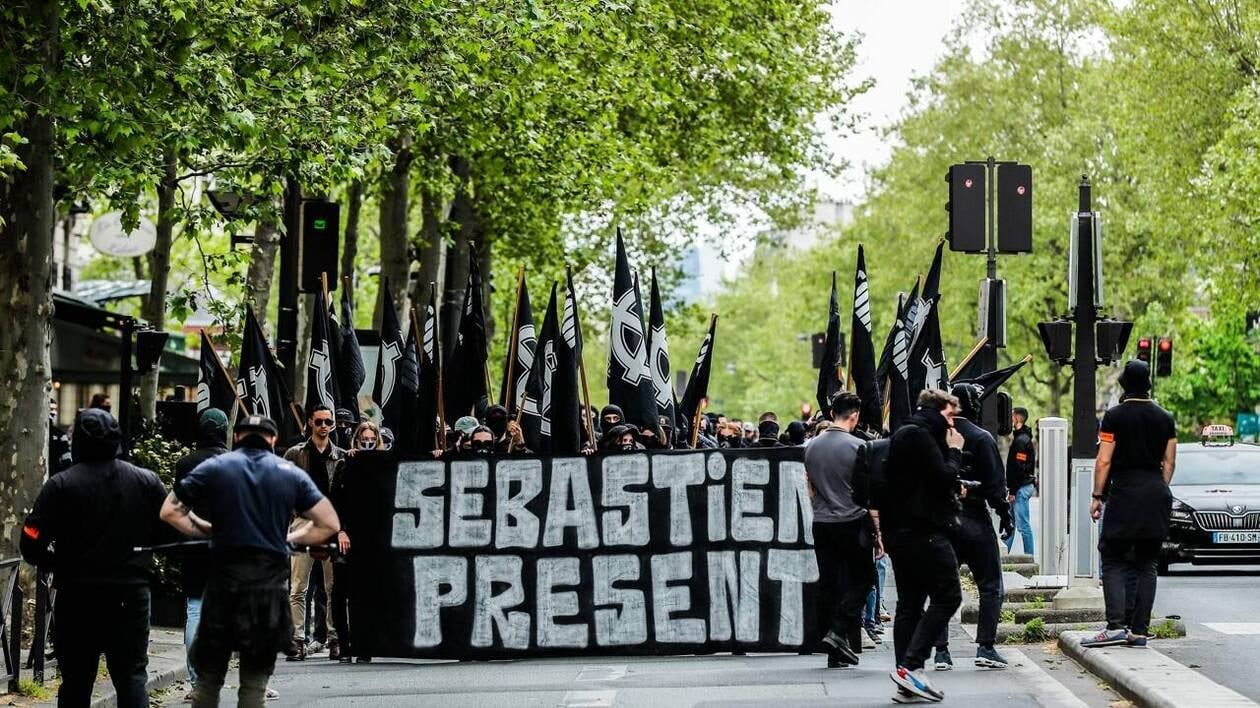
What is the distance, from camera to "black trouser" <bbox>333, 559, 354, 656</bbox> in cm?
1459

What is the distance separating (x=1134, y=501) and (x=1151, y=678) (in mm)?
1861

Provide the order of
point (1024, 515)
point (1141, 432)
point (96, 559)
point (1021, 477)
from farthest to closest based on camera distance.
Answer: point (1024, 515) → point (1021, 477) → point (1141, 432) → point (96, 559)

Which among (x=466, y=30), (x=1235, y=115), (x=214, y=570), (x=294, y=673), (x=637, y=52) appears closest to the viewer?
(x=214, y=570)

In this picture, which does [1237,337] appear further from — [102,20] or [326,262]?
[102,20]

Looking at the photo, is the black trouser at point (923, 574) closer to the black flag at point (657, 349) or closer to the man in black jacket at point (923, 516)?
the man in black jacket at point (923, 516)

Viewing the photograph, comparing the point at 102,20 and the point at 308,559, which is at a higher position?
the point at 102,20

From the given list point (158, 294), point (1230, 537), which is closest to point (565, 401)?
point (1230, 537)

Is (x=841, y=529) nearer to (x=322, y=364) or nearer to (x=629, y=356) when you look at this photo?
(x=629, y=356)

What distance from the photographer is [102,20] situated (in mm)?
14930

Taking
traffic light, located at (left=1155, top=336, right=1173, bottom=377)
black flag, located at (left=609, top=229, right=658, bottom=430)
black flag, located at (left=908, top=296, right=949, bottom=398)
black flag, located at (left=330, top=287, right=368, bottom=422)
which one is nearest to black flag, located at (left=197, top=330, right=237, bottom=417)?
black flag, located at (left=330, top=287, right=368, bottom=422)

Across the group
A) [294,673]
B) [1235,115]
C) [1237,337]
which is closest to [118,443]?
[294,673]

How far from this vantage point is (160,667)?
13883mm

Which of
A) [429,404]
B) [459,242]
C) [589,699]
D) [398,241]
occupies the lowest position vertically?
[589,699]

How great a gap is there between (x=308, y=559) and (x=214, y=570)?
16.9 feet
